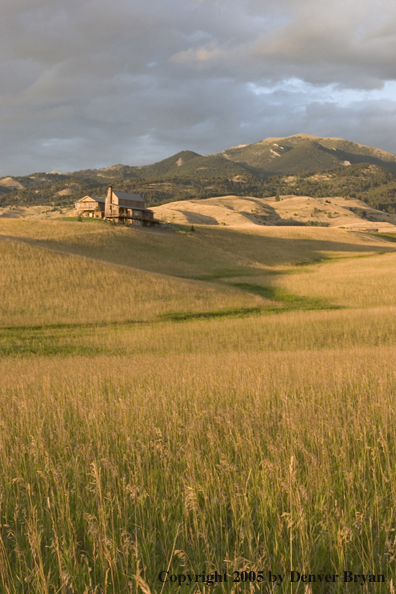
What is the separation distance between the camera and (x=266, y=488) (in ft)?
18.3

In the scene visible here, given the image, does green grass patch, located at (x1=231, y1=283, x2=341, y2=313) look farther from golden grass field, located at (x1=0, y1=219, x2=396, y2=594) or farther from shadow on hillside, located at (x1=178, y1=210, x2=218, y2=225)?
shadow on hillside, located at (x1=178, y1=210, x2=218, y2=225)

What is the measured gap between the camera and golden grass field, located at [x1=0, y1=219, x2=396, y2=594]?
445 centimetres

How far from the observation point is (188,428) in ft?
24.4

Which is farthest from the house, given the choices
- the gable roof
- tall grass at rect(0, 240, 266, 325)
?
tall grass at rect(0, 240, 266, 325)

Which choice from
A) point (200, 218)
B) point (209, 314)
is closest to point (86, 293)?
point (209, 314)

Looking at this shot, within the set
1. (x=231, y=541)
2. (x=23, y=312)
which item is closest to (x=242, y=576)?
(x=231, y=541)

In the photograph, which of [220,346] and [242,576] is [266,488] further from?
[220,346]

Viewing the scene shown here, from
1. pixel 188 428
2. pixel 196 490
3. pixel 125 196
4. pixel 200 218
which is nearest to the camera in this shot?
pixel 196 490

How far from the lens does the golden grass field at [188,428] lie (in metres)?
4.45

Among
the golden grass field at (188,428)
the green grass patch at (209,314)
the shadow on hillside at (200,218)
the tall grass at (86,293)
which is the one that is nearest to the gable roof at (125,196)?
the shadow on hillside at (200,218)

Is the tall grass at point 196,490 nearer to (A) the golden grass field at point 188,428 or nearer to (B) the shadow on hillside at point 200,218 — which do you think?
(A) the golden grass field at point 188,428

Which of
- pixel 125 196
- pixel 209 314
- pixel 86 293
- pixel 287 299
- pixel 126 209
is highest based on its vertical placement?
pixel 125 196

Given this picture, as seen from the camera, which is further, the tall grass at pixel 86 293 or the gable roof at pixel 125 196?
the gable roof at pixel 125 196

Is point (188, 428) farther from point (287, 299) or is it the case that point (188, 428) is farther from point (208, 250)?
point (208, 250)
